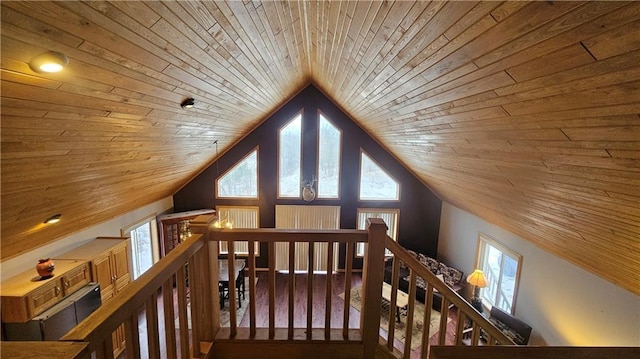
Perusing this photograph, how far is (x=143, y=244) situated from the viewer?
6059 millimetres

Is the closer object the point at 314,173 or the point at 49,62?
the point at 49,62

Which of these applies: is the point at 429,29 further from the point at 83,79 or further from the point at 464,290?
the point at 464,290

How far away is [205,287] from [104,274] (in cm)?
330

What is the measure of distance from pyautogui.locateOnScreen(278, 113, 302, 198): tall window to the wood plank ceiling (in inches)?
117

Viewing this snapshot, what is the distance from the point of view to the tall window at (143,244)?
571 cm

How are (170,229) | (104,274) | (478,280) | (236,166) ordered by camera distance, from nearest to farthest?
(104,274) < (478,280) < (170,229) < (236,166)

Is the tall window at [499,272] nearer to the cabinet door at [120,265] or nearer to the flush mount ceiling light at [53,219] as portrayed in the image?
the cabinet door at [120,265]

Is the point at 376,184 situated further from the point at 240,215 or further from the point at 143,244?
the point at 143,244

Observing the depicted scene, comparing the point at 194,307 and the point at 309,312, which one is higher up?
the point at 194,307

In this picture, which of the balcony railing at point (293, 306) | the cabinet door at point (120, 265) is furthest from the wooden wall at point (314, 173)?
the balcony railing at point (293, 306)

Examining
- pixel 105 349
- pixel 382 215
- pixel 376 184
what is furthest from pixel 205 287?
pixel 382 215

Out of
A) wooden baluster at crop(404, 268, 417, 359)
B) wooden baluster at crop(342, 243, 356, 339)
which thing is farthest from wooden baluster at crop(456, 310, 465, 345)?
wooden baluster at crop(342, 243, 356, 339)

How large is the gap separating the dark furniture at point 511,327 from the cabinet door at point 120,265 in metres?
5.25

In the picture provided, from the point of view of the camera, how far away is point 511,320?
15.0 feet
